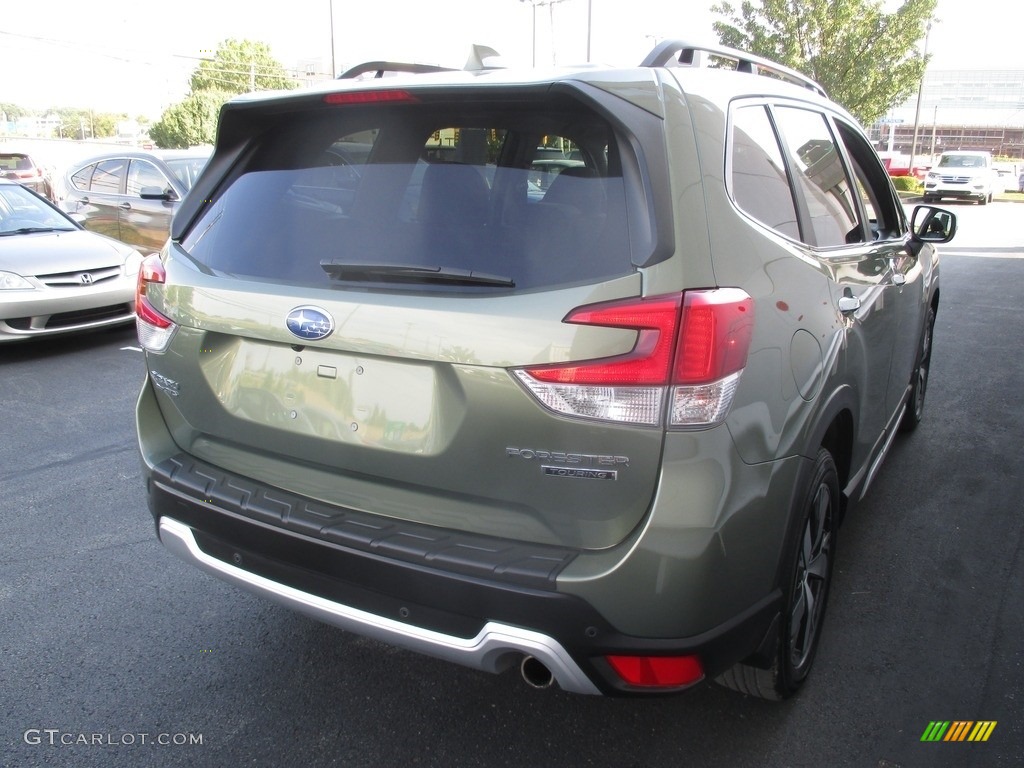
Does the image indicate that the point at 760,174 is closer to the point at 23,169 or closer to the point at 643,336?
the point at 643,336

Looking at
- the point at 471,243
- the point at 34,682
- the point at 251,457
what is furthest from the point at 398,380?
the point at 34,682

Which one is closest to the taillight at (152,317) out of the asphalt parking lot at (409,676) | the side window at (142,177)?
the asphalt parking lot at (409,676)

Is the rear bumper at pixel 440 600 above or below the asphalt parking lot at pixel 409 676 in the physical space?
above

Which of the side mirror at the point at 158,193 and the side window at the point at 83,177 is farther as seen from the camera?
the side window at the point at 83,177

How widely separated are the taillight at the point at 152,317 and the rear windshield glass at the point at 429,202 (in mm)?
134

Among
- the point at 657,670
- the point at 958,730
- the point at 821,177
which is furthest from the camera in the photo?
the point at 821,177

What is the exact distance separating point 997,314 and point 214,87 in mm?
77646

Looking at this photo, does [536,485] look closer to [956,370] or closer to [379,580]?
[379,580]

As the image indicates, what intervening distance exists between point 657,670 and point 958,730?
3.93 feet

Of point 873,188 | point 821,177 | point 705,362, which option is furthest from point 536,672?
point 873,188

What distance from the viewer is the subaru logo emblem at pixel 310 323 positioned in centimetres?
217

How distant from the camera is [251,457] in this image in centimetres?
243

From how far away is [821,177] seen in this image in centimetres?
306

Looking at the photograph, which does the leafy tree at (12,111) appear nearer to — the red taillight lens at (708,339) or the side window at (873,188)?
the side window at (873,188)
